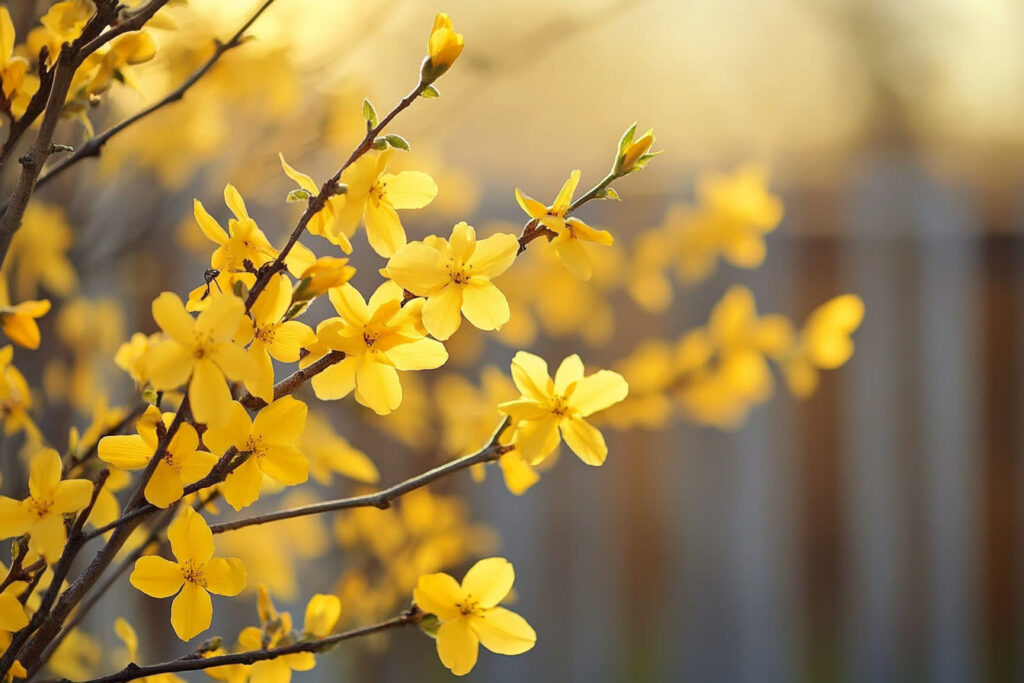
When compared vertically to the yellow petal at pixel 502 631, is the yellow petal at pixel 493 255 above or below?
above

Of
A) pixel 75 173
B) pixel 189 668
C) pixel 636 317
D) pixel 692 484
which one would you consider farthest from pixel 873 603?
pixel 189 668

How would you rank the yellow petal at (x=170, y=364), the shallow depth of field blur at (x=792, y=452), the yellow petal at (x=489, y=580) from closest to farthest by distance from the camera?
the yellow petal at (x=170, y=364), the yellow petal at (x=489, y=580), the shallow depth of field blur at (x=792, y=452)

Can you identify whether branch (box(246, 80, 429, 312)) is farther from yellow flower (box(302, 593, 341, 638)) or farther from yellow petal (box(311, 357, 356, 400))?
yellow flower (box(302, 593, 341, 638))

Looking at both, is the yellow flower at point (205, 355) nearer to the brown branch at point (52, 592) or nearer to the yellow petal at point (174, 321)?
the yellow petal at point (174, 321)

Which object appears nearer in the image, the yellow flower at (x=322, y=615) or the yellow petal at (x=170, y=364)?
the yellow petal at (x=170, y=364)

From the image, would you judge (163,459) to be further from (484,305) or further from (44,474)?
(484,305)

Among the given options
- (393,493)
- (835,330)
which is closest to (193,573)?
(393,493)

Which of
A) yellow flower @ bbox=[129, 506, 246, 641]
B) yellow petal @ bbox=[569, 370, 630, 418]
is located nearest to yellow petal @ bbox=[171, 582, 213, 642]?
yellow flower @ bbox=[129, 506, 246, 641]

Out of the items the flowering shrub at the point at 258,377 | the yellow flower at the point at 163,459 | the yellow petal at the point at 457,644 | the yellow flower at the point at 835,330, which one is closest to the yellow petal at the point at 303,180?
the flowering shrub at the point at 258,377
